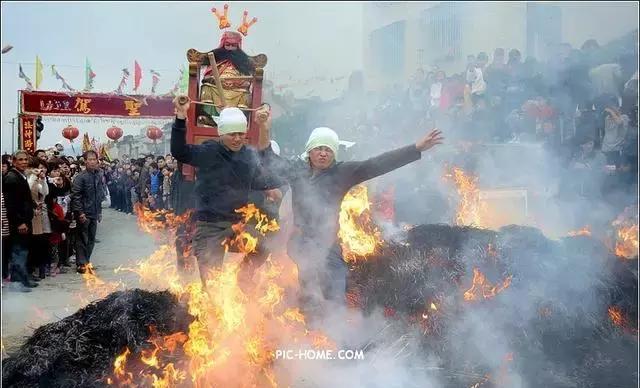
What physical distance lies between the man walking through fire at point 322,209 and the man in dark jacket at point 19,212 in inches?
145

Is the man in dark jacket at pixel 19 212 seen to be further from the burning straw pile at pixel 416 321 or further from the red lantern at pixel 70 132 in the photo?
the red lantern at pixel 70 132

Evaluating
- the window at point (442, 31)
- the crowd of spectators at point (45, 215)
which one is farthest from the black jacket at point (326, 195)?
the window at point (442, 31)

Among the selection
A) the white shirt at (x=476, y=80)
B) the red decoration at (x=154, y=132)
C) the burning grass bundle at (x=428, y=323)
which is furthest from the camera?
the red decoration at (x=154, y=132)

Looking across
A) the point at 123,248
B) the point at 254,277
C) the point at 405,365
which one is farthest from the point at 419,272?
the point at 123,248

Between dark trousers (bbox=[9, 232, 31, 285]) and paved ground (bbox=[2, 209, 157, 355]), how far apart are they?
0.18 m

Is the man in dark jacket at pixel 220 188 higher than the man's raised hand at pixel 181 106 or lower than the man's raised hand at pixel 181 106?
lower

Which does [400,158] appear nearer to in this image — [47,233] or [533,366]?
[533,366]

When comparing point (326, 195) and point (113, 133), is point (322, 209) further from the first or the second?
point (113, 133)

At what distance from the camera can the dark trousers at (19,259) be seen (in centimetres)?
625

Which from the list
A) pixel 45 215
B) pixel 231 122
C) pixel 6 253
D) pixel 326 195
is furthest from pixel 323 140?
pixel 6 253

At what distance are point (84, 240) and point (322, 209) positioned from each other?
4.67 metres

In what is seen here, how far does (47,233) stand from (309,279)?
4039mm

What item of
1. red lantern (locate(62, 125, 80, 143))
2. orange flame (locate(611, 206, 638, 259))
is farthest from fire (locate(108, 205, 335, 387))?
red lantern (locate(62, 125, 80, 143))

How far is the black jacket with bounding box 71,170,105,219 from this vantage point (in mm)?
7172
